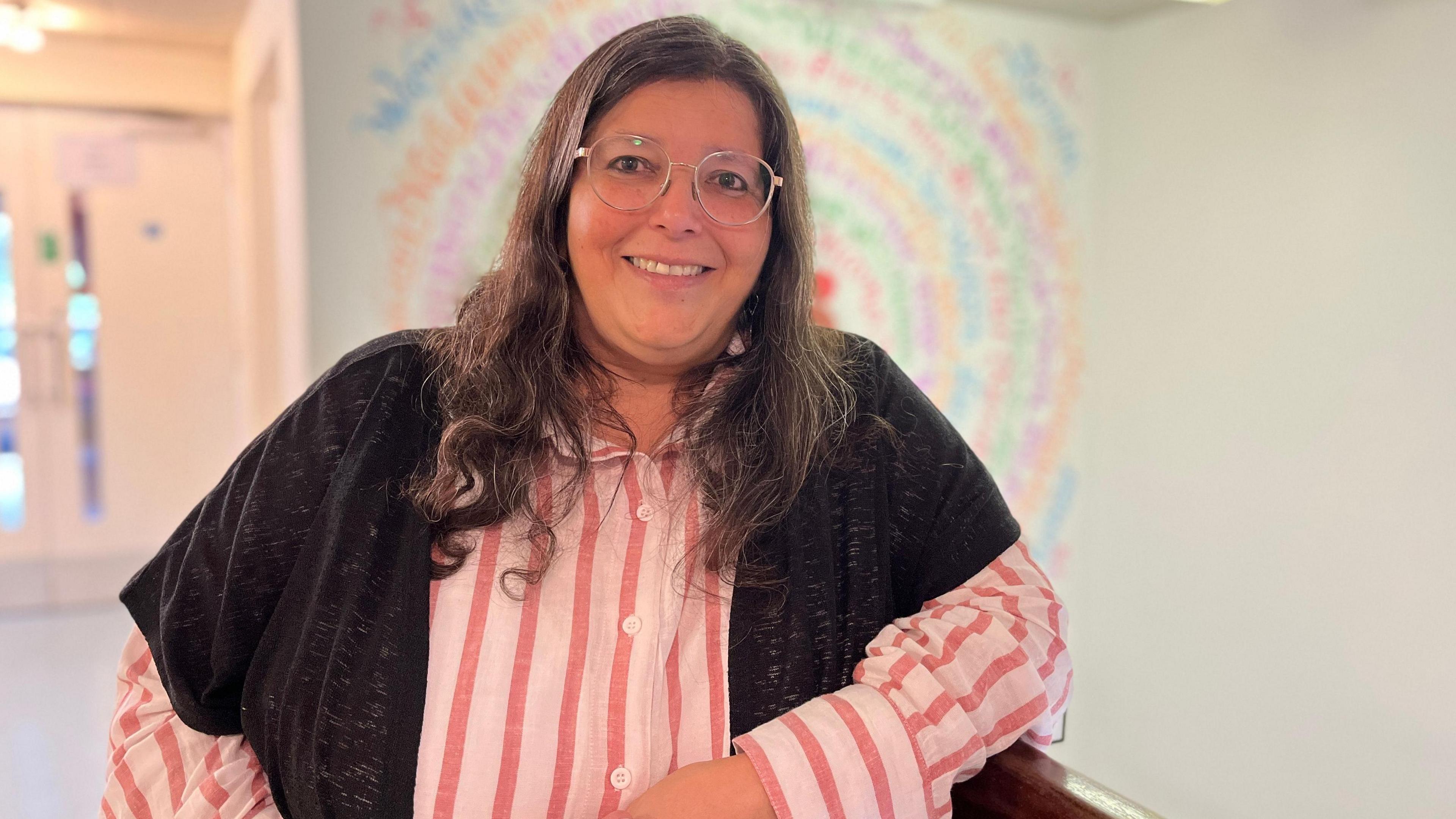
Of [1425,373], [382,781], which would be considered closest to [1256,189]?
[1425,373]

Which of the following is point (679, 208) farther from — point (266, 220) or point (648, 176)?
point (266, 220)

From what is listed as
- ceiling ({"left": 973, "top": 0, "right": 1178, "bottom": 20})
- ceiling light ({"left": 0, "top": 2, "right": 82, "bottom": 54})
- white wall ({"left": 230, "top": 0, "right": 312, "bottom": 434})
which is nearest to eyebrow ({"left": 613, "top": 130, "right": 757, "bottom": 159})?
white wall ({"left": 230, "top": 0, "right": 312, "bottom": 434})

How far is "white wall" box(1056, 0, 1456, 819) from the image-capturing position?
2398mm

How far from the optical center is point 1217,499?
2973mm

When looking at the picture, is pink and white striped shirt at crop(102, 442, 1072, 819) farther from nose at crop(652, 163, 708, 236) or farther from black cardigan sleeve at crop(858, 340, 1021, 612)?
nose at crop(652, 163, 708, 236)

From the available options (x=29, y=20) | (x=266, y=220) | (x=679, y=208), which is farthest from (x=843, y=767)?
(x=29, y=20)

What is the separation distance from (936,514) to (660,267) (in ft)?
1.49

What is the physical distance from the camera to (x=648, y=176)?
124cm

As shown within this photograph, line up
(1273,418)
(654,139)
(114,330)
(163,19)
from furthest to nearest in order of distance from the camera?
(114,330) < (163,19) < (1273,418) < (654,139)

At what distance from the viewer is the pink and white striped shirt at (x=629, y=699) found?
3.49 feet

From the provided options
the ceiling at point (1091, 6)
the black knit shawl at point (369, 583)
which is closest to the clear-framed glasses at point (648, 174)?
the black knit shawl at point (369, 583)

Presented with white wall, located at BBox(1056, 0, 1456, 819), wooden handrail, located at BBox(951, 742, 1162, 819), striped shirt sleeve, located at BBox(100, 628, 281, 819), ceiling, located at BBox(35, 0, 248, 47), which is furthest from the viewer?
ceiling, located at BBox(35, 0, 248, 47)

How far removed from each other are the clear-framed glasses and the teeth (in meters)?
0.06

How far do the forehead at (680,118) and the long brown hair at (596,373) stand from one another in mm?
14
